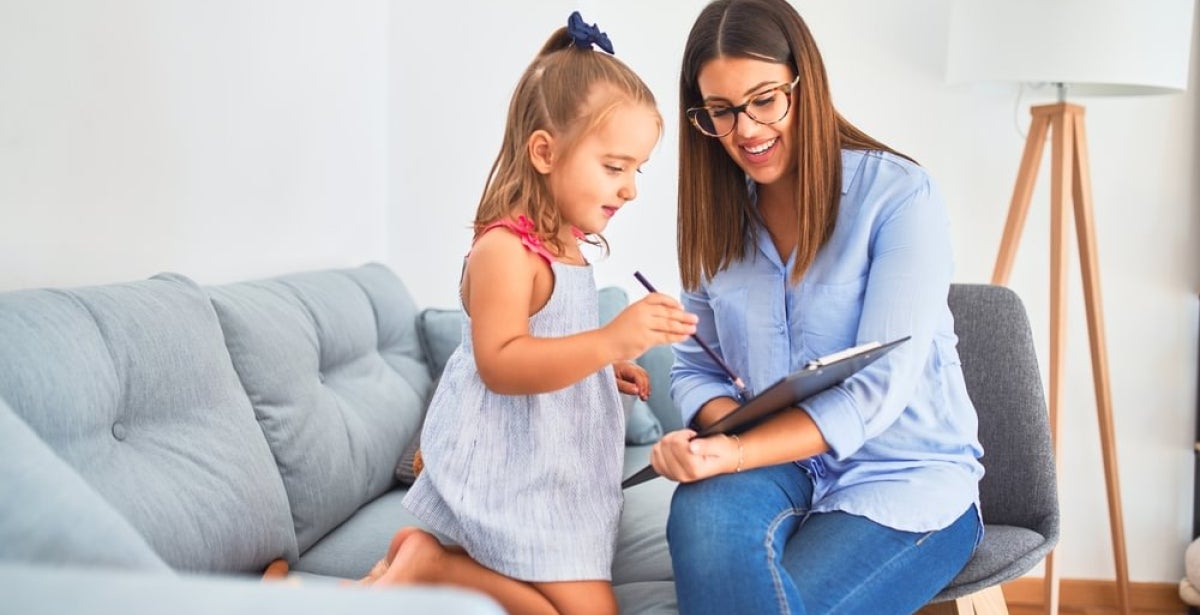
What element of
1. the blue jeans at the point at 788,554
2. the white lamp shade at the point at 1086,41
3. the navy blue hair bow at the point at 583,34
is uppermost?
the white lamp shade at the point at 1086,41

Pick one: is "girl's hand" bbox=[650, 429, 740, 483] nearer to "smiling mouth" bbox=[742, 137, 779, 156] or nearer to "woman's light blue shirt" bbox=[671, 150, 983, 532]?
"woman's light blue shirt" bbox=[671, 150, 983, 532]

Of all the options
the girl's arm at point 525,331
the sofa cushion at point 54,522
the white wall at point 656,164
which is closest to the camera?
the sofa cushion at point 54,522

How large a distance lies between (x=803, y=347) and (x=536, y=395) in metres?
0.41

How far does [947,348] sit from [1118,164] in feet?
5.51

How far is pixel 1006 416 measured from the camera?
1935 mm

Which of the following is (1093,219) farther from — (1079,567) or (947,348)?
(947,348)

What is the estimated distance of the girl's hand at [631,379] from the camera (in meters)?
1.79

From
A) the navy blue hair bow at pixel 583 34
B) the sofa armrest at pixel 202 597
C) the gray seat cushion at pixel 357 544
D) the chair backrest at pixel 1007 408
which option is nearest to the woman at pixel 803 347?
the navy blue hair bow at pixel 583 34

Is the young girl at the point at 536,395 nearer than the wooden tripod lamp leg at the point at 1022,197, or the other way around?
the young girl at the point at 536,395

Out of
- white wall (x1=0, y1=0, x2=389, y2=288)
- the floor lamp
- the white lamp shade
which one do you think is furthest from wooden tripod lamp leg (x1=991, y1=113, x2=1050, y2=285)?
white wall (x1=0, y1=0, x2=389, y2=288)

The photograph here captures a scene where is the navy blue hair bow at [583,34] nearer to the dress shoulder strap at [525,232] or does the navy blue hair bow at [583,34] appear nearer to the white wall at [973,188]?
the dress shoulder strap at [525,232]

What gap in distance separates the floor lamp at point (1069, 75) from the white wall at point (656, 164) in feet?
0.80

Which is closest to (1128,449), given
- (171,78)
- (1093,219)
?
(1093,219)

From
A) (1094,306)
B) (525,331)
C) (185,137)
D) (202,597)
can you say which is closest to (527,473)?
(525,331)
